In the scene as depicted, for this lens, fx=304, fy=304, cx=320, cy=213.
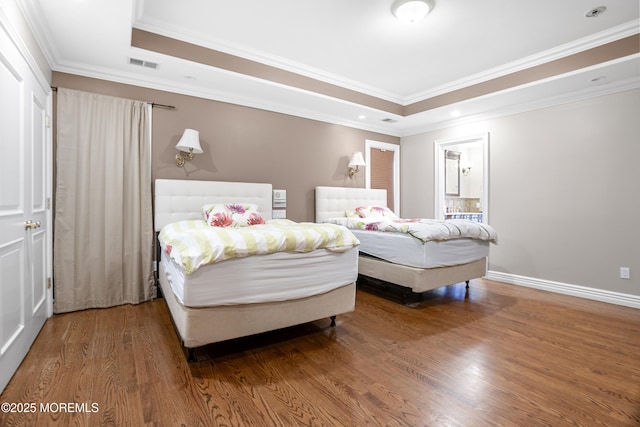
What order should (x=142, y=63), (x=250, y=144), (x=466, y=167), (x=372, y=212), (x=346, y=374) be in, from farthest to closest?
(x=466, y=167) < (x=372, y=212) < (x=250, y=144) < (x=142, y=63) < (x=346, y=374)

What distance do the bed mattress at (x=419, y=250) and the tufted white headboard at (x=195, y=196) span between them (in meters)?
1.45

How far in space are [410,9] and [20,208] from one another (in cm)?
329

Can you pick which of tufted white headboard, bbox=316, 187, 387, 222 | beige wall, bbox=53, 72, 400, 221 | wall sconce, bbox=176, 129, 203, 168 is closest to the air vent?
beige wall, bbox=53, 72, 400, 221

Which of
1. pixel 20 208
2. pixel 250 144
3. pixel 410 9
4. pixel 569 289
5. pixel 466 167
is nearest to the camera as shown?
pixel 20 208

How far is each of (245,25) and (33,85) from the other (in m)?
1.79

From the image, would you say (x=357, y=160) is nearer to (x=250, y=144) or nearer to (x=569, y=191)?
(x=250, y=144)

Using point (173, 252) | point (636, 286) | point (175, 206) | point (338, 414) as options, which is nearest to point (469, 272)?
point (636, 286)

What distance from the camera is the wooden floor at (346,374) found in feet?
5.01

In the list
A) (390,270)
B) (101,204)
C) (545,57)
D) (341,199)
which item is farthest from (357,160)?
(101,204)

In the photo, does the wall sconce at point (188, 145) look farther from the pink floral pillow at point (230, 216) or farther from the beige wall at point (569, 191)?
the beige wall at point (569, 191)

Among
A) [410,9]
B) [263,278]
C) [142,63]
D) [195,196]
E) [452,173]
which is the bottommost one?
[263,278]

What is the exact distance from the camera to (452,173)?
693 cm

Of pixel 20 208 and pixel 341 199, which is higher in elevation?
pixel 341 199

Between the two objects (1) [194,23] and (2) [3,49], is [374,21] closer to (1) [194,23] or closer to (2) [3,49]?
(1) [194,23]
